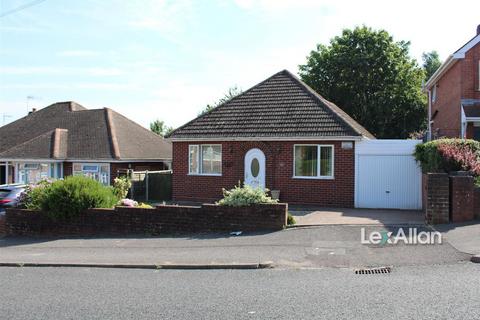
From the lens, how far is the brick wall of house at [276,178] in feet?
55.9

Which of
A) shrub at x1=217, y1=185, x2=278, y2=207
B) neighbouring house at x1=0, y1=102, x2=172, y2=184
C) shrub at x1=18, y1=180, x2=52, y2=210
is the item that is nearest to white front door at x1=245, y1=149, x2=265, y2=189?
shrub at x1=217, y1=185, x2=278, y2=207

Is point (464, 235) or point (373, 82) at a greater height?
point (373, 82)

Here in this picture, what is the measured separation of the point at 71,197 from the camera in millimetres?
14086

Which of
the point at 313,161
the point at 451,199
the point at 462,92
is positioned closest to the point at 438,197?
the point at 451,199

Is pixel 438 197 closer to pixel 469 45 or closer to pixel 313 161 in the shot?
pixel 313 161

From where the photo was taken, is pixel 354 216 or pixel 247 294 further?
pixel 354 216

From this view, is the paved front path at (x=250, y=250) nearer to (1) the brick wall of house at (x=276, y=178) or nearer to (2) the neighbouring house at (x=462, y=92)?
(1) the brick wall of house at (x=276, y=178)

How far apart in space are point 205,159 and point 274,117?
316 centimetres

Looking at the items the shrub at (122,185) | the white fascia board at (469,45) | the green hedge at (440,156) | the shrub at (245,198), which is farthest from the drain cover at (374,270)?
the white fascia board at (469,45)

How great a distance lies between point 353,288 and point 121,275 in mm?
3983

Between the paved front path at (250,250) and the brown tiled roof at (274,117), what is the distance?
6.13 m

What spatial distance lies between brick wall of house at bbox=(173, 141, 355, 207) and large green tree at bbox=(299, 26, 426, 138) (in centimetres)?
1921

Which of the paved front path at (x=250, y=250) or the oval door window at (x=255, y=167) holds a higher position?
the oval door window at (x=255, y=167)

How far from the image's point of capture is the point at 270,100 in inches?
790
